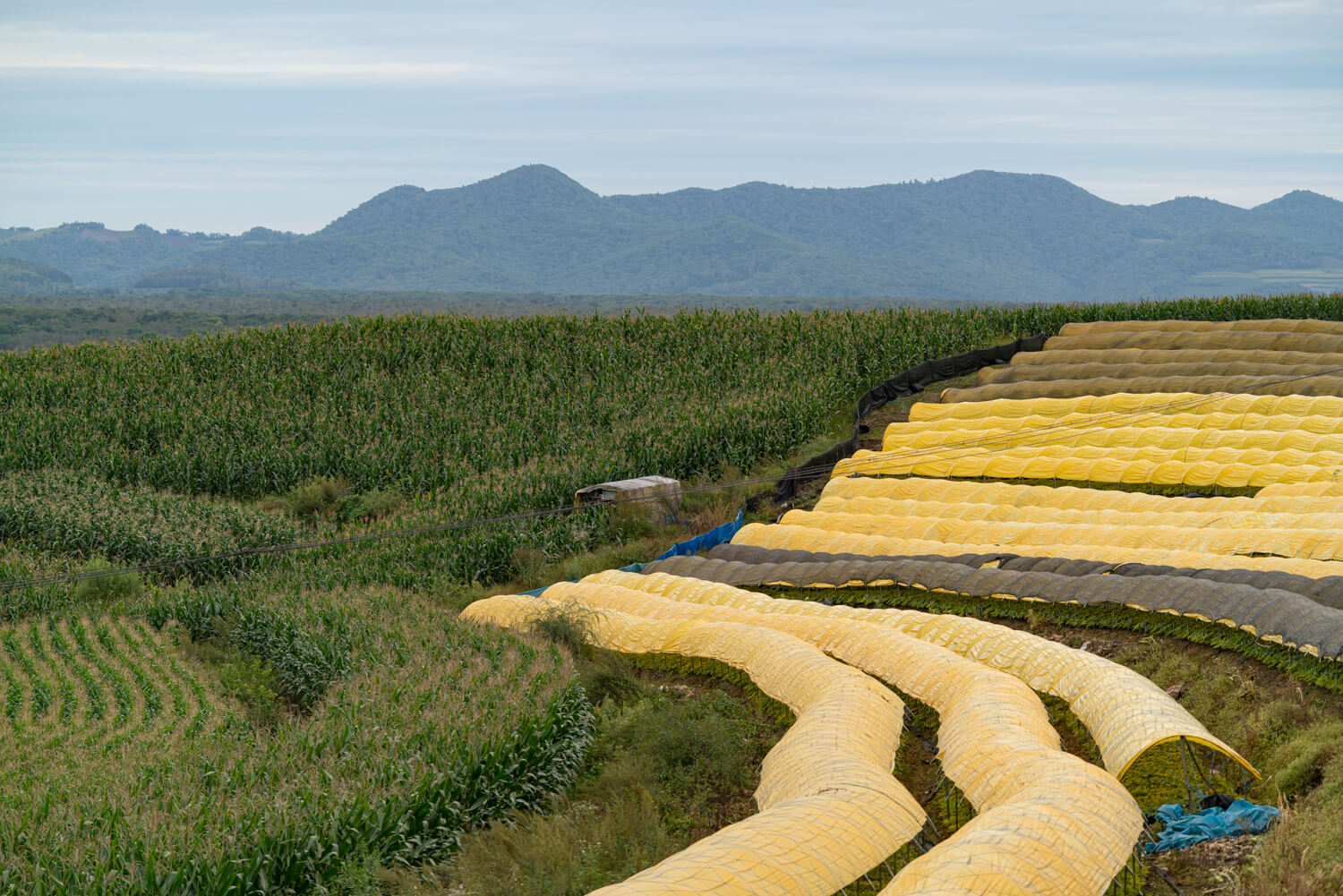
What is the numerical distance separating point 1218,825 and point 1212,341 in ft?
107

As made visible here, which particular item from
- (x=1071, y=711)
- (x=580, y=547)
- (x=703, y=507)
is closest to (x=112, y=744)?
(x=1071, y=711)

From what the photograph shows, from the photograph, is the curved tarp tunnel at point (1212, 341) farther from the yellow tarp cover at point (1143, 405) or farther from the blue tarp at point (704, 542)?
the blue tarp at point (704, 542)

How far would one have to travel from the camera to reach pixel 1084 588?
18547 mm

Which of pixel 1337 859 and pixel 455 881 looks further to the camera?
pixel 455 881

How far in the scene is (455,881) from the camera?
11336 mm

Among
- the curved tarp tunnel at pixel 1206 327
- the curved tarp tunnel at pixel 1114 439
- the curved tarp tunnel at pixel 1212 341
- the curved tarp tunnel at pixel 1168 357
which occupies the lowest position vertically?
A: the curved tarp tunnel at pixel 1114 439

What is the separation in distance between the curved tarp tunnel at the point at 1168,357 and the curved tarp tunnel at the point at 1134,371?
146 mm

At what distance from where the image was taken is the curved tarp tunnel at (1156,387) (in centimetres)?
3269

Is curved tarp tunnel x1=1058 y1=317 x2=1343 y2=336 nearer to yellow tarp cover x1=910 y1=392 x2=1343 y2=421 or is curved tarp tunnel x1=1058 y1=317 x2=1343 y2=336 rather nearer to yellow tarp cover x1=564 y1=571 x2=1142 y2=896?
yellow tarp cover x1=910 y1=392 x2=1343 y2=421

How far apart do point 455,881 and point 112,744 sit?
620 centimetres

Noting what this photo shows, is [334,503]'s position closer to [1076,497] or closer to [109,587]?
[109,587]

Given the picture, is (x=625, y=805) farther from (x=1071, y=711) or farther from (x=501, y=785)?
(x=1071, y=711)

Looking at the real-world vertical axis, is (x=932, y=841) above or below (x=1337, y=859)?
below

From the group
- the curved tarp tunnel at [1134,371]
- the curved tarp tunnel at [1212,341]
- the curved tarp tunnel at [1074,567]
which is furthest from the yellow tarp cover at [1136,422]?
the curved tarp tunnel at [1074,567]
